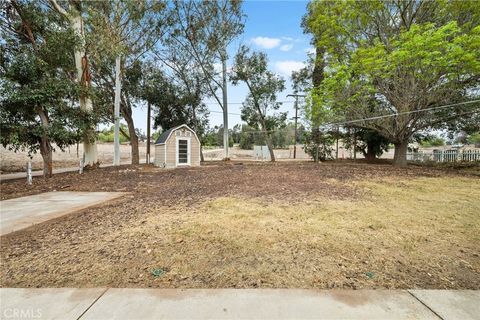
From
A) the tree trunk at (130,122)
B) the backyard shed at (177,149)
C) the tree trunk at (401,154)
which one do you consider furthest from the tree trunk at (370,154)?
the tree trunk at (130,122)

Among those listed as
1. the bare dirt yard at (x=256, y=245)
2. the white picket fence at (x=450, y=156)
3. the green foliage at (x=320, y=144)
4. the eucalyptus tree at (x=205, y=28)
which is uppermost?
the eucalyptus tree at (x=205, y=28)

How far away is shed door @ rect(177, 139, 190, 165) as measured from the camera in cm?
1570

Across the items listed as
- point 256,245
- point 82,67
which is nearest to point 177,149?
point 82,67

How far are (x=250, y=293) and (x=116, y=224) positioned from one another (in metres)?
2.56

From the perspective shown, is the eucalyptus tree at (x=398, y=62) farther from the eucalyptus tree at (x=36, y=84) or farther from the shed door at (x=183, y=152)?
the eucalyptus tree at (x=36, y=84)

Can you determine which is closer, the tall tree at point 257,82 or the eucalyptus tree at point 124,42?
the eucalyptus tree at point 124,42

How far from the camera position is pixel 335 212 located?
4227 millimetres

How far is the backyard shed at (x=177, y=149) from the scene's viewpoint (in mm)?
15195

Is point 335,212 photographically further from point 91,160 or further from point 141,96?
point 141,96

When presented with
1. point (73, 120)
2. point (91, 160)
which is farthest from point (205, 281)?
point (91, 160)

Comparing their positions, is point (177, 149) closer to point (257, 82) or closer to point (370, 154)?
point (257, 82)

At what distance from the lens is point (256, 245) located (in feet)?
9.61

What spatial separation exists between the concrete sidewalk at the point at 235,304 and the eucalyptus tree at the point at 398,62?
9.85 metres

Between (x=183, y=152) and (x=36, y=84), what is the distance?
8.66m
